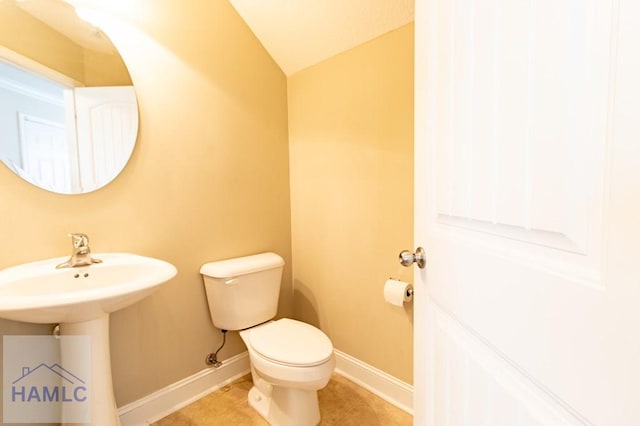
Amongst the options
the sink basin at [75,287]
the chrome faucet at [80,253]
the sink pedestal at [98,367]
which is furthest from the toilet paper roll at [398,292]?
the chrome faucet at [80,253]

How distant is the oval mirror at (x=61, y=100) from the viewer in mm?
1172

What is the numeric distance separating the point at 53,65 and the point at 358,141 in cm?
141

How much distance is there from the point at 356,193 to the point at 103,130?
1.27 m

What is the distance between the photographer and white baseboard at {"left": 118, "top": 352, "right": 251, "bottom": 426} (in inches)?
57.5

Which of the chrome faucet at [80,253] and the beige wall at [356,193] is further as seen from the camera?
the beige wall at [356,193]

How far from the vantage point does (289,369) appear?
1287 mm

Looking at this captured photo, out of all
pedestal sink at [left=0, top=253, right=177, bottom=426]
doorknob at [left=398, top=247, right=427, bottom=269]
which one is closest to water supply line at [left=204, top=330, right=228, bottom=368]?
pedestal sink at [left=0, top=253, right=177, bottom=426]

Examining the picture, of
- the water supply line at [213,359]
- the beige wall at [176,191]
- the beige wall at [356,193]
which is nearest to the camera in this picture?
the beige wall at [176,191]
